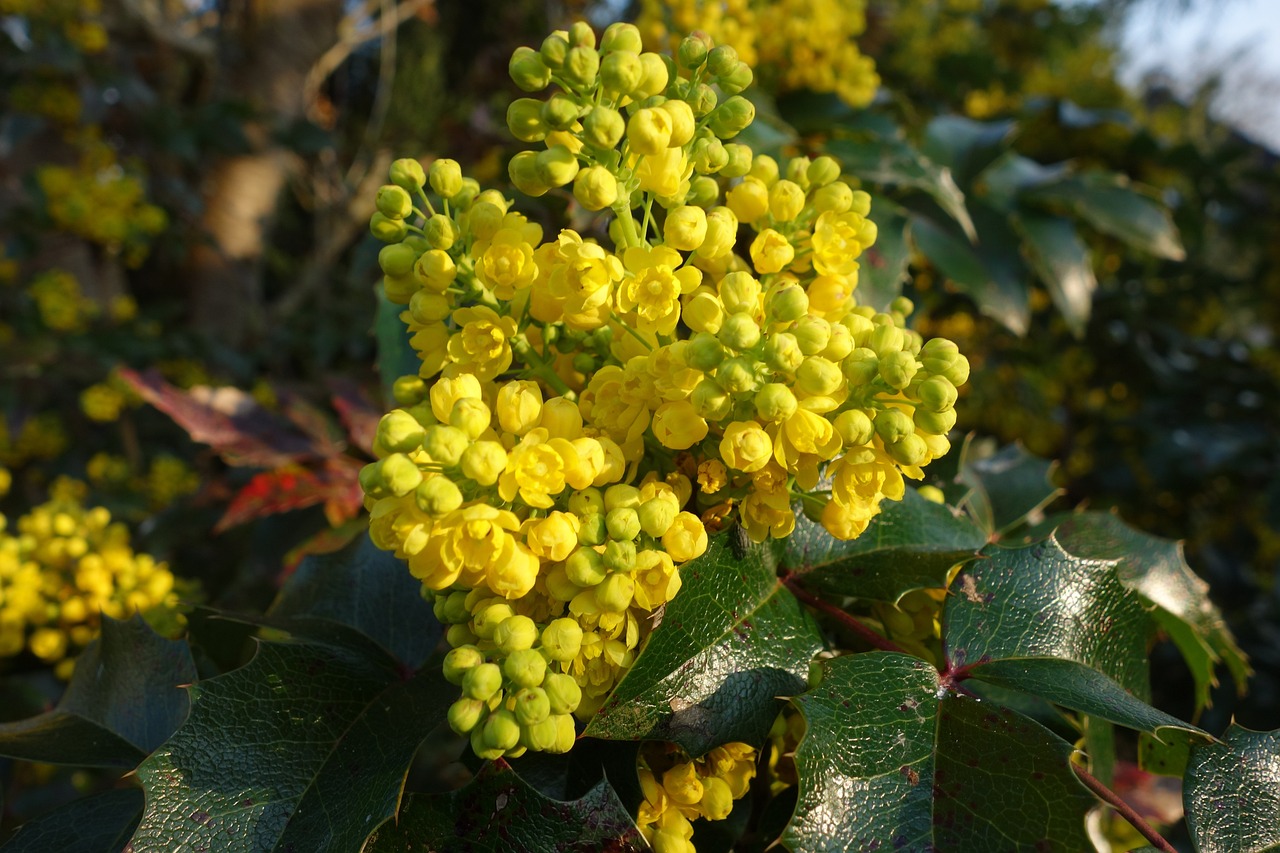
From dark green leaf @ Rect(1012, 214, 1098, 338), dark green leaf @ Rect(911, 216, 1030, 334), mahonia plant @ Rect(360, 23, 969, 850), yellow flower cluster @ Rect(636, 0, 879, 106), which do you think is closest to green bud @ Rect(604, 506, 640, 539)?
mahonia plant @ Rect(360, 23, 969, 850)

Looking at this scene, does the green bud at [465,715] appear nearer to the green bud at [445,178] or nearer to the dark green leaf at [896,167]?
the green bud at [445,178]

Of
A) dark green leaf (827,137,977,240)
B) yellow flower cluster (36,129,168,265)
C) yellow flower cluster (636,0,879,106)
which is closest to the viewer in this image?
dark green leaf (827,137,977,240)

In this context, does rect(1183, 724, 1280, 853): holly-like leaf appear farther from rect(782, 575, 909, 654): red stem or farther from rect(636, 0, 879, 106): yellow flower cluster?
rect(636, 0, 879, 106): yellow flower cluster

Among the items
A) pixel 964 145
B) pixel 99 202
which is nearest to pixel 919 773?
pixel 964 145

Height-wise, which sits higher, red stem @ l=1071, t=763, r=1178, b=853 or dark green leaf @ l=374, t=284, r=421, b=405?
red stem @ l=1071, t=763, r=1178, b=853

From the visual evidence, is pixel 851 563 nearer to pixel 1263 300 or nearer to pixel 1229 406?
pixel 1229 406

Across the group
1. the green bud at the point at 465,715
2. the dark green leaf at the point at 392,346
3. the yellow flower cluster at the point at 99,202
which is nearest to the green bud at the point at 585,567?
the green bud at the point at 465,715

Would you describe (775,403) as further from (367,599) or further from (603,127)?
(367,599)
